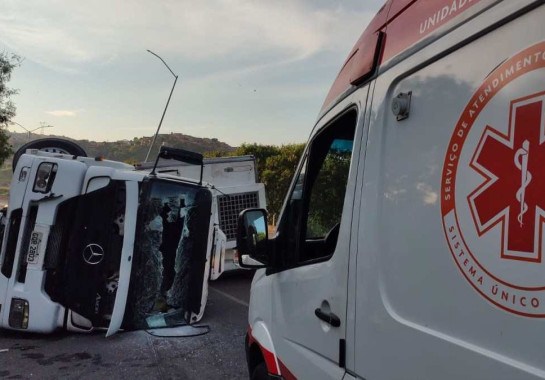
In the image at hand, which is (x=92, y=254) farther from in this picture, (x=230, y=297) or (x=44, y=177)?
(x=230, y=297)

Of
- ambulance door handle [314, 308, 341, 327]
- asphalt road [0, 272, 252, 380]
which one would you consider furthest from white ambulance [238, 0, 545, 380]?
asphalt road [0, 272, 252, 380]

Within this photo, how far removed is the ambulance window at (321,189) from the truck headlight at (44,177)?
4.19 metres

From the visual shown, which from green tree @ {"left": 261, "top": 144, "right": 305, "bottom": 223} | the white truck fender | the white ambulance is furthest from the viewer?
green tree @ {"left": 261, "top": 144, "right": 305, "bottom": 223}

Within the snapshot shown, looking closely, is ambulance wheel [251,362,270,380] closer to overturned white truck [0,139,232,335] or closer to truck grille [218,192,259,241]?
overturned white truck [0,139,232,335]

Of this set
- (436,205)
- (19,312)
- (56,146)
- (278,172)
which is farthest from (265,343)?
(278,172)

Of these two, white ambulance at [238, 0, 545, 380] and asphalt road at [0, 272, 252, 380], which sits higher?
white ambulance at [238, 0, 545, 380]

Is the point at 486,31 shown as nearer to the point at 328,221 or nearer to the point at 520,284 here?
the point at 520,284

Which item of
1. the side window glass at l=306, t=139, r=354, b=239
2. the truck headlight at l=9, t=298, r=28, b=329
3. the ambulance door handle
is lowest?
the truck headlight at l=9, t=298, r=28, b=329

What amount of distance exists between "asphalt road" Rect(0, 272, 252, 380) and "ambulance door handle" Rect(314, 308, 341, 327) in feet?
9.85

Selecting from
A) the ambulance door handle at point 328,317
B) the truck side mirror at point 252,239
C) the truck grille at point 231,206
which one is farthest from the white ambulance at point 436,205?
the truck grille at point 231,206

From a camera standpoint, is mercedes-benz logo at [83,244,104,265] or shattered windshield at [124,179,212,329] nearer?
mercedes-benz logo at [83,244,104,265]

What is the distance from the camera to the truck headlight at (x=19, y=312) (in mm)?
5961

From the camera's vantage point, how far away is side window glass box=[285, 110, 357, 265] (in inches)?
99.0

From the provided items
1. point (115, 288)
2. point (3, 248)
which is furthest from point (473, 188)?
point (3, 248)
